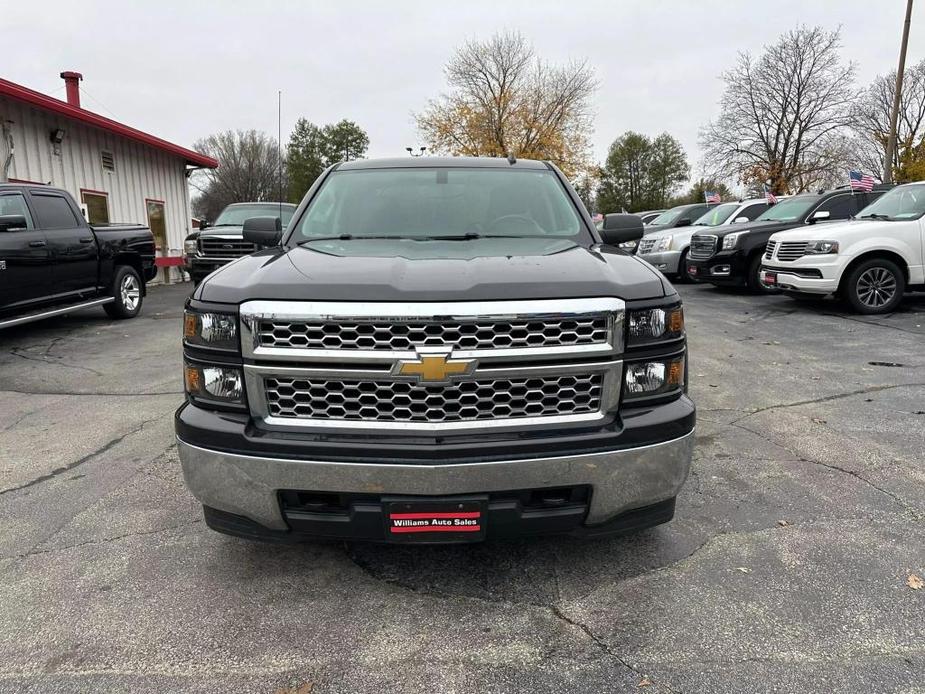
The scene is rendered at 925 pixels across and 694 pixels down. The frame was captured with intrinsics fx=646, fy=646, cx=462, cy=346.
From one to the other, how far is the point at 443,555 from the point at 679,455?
113 cm

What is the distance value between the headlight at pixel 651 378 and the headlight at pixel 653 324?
89 millimetres

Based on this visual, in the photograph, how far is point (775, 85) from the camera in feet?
131

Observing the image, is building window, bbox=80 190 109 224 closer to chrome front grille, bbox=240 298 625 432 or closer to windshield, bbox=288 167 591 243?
windshield, bbox=288 167 591 243

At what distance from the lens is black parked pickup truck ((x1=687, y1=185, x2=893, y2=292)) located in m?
11.3

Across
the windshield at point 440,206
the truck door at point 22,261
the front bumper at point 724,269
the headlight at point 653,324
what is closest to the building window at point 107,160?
the truck door at point 22,261

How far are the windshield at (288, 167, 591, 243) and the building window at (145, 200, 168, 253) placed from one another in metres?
16.5

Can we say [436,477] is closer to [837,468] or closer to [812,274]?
[837,468]

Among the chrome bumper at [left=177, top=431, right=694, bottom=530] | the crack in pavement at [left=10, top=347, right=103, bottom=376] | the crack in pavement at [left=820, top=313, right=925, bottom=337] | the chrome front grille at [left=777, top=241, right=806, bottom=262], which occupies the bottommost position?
the crack in pavement at [left=10, top=347, right=103, bottom=376]

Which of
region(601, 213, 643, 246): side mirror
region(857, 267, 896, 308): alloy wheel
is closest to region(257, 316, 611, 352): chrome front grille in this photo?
region(601, 213, 643, 246): side mirror

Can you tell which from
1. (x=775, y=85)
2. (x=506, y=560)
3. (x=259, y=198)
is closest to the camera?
(x=506, y=560)

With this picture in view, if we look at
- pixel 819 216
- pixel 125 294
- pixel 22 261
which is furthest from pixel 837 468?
pixel 125 294

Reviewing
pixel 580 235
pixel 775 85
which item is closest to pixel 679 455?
pixel 580 235

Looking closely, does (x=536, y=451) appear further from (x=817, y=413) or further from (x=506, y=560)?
(x=817, y=413)

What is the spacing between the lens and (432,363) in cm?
219
